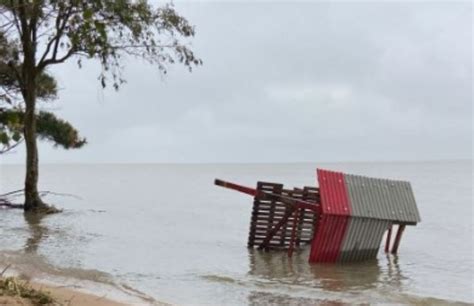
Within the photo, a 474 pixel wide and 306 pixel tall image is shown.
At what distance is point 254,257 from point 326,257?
229 centimetres

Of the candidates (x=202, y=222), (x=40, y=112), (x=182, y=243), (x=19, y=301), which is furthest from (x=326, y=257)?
(x=202, y=222)

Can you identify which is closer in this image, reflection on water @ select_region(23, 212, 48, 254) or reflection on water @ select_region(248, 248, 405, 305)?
reflection on water @ select_region(248, 248, 405, 305)

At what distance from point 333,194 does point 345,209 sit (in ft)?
1.60

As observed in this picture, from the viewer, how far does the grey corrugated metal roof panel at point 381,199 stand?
54.0 ft

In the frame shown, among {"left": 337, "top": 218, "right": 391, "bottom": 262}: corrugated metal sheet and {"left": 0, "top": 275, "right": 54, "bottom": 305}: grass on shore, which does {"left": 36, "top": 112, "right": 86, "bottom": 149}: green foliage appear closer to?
{"left": 337, "top": 218, "right": 391, "bottom": 262}: corrugated metal sheet

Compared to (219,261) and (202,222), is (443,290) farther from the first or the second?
(202,222)

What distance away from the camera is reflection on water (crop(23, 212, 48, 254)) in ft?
56.3

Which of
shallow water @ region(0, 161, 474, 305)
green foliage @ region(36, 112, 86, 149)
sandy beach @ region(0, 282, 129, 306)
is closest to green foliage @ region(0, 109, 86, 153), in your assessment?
green foliage @ region(36, 112, 86, 149)

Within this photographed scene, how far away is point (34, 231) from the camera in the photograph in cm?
2067

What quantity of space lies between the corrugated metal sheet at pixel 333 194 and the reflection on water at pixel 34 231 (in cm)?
747

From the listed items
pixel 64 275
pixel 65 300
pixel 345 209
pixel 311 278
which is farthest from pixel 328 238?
pixel 65 300

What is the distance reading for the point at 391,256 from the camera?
1950 cm

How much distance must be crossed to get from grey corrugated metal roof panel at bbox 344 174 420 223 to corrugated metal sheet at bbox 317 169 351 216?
0.16 meters

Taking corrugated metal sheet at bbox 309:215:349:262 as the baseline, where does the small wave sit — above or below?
below
